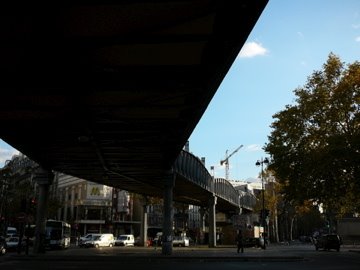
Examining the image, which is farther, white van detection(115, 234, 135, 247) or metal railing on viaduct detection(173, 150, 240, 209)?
white van detection(115, 234, 135, 247)

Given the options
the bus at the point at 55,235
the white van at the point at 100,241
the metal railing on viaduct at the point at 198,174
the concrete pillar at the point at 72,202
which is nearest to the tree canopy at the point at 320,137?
the metal railing on viaduct at the point at 198,174

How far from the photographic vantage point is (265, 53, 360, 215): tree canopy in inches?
1599

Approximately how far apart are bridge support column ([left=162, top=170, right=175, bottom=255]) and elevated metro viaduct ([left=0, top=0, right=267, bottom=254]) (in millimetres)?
11457

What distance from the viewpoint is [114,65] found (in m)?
15.5

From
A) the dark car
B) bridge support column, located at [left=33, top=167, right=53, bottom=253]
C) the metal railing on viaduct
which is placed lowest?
the dark car

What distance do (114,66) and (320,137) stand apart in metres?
31.6

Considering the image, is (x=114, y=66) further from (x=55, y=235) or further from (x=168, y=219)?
(x=55, y=235)

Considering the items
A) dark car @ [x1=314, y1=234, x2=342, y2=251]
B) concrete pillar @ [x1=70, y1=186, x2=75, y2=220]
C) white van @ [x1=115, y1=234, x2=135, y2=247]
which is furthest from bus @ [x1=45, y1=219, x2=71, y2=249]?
concrete pillar @ [x1=70, y1=186, x2=75, y2=220]

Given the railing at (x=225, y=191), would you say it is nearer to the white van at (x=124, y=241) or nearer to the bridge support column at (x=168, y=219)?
the white van at (x=124, y=241)

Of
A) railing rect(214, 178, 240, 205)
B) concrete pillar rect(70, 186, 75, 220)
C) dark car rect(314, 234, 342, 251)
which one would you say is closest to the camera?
dark car rect(314, 234, 342, 251)

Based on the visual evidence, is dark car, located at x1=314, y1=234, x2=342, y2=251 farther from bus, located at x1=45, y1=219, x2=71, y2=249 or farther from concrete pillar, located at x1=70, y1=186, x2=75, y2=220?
concrete pillar, located at x1=70, y1=186, x2=75, y2=220

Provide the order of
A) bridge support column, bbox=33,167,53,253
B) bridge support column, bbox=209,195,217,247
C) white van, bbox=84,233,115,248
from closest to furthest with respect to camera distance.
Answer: bridge support column, bbox=33,167,53,253, white van, bbox=84,233,115,248, bridge support column, bbox=209,195,217,247

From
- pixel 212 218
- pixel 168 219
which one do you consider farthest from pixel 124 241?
pixel 168 219

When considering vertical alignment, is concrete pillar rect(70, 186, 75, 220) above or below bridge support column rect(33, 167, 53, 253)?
above
